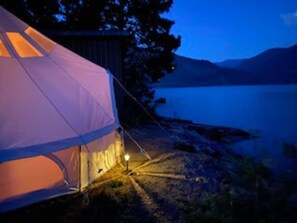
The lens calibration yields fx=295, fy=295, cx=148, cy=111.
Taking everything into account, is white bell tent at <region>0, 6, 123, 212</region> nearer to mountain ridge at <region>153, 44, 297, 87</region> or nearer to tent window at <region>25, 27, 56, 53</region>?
tent window at <region>25, 27, 56, 53</region>

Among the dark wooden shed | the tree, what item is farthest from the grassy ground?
the tree

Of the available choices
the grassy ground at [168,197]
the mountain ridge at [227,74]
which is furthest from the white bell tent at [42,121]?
the mountain ridge at [227,74]

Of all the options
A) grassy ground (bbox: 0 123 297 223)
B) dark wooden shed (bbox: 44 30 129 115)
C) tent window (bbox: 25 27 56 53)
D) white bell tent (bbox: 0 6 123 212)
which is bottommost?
grassy ground (bbox: 0 123 297 223)

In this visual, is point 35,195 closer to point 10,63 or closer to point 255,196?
point 10,63

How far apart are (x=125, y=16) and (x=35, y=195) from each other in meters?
13.5

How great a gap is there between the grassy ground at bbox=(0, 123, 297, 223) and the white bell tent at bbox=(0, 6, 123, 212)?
0.97 feet

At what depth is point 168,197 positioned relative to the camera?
4.78 m

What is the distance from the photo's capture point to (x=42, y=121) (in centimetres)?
423

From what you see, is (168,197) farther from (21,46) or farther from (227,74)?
(227,74)

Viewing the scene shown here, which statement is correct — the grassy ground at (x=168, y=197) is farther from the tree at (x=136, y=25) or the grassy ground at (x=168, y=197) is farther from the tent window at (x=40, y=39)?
the tree at (x=136, y=25)

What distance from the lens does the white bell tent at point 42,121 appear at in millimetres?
4051

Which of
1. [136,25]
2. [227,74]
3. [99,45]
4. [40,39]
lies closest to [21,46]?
[40,39]

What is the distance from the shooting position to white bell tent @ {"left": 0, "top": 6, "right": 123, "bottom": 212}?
4051mm

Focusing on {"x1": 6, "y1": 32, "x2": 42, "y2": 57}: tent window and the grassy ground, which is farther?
{"x1": 6, "y1": 32, "x2": 42, "y2": 57}: tent window
